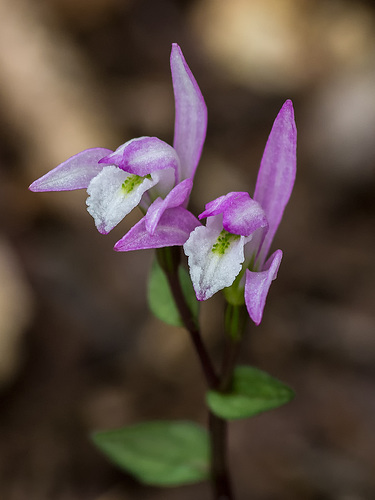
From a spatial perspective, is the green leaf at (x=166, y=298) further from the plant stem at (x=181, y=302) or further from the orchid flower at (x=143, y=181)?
the orchid flower at (x=143, y=181)

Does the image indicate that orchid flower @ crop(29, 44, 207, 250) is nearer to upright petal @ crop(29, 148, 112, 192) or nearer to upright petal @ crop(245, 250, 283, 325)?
upright petal @ crop(29, 148, 112, 192)

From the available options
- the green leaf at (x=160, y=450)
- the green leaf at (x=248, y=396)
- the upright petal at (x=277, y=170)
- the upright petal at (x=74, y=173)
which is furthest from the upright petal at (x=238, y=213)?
the green leaf at (x=160, y=450)

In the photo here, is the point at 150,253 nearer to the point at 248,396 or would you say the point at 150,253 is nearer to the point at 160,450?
the point at 160,450

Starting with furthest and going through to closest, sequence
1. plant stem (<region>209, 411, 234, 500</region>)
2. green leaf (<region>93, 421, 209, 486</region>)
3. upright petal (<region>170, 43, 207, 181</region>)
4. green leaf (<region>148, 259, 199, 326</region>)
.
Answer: green leaf (<region>93, 421, 209, 486</region>) → plant stem (<region>209, 411, 234, 500</region>) → green leaf (<region>148, 259, 199, 326</region>) → upright petal (<region>170, 43, 207, 181</region>)

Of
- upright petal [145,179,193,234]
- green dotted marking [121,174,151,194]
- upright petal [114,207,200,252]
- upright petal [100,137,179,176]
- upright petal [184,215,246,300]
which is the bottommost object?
upright petal [184,215,246,300]

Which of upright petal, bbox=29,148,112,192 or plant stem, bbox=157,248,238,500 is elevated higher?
upright petal, bbox=29,148,112,192

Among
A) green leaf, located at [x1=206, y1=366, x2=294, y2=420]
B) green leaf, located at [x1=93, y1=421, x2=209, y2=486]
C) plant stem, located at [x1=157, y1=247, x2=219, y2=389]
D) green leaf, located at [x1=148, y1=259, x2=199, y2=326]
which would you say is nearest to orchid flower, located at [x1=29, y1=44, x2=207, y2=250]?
plant stem, located at [x1=157, y1=247, x2=219, y2=389]
